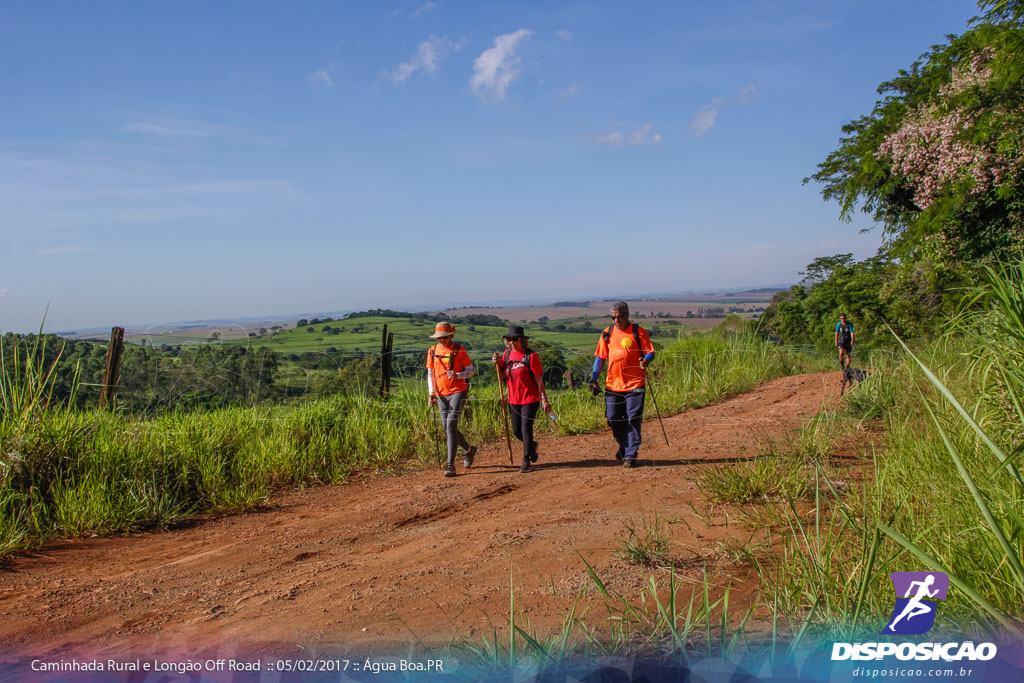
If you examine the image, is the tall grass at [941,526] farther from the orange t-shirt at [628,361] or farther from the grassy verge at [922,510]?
the orange t-shirt at [628,361]

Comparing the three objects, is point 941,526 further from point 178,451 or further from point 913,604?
point 178,451

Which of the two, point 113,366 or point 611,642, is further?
point 113,366

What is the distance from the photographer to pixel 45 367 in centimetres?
741

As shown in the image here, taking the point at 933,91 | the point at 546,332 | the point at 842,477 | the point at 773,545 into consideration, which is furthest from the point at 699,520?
the point at 933,91

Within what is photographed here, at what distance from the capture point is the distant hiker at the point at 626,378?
8023 millimetres

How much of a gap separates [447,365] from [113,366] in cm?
398

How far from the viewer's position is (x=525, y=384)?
8.45 metres

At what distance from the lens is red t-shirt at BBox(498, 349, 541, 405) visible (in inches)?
332

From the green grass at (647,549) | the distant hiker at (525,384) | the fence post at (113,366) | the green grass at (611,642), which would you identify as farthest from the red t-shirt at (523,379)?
the green grass at (611,642)

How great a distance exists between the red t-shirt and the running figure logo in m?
5.86

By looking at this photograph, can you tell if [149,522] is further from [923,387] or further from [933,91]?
[933,91]

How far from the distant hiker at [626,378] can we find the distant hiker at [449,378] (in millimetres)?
1699

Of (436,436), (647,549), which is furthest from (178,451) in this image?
(647,549)

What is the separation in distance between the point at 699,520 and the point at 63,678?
4.02 m
